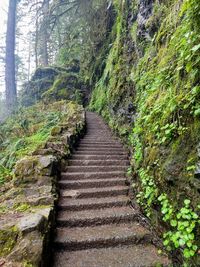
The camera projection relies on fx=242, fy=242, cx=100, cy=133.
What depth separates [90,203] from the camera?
4.37m

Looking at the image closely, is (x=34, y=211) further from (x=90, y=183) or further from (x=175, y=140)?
(x=175, y=140)

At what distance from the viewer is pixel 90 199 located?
461 cm

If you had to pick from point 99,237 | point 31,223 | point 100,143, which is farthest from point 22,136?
point 31,223

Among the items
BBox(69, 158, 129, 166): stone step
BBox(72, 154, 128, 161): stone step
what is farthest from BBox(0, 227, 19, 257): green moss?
BBox(72, 154, 128, 161): stone step

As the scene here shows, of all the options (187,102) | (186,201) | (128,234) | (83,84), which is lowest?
(128,234)

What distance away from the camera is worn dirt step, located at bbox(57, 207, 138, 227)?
3920 millimetres

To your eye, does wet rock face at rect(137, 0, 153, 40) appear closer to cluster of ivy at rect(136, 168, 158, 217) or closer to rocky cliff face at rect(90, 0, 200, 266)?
rocky cliff face at rect(90, 0, 200, 266)

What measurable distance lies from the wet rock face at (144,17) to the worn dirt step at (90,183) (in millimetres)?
4063

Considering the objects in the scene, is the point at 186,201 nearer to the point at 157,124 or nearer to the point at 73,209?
the point at 157,124

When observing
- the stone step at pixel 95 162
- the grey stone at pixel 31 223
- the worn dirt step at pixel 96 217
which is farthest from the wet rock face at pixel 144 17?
the grey stone at pixel 31 223

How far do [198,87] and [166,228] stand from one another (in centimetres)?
184

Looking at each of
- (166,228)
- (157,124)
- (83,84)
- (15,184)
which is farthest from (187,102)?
(83,84)

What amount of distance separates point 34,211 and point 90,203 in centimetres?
115

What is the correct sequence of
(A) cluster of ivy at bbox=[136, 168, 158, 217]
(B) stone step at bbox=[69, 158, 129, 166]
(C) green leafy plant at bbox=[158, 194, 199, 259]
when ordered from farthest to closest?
(B) stone step at bbox=[69, 158, 129, 166] → (A) cluster of ivy at bbox=[136, 168, 158, 217] → (C) green leafy plant at bbox=[158, 194, 199, 259]
